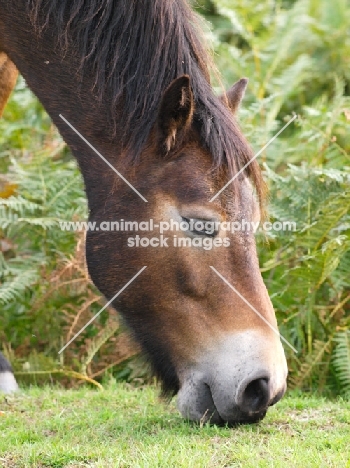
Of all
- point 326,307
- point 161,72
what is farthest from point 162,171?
point 326,307

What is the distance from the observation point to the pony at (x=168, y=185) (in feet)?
10.7

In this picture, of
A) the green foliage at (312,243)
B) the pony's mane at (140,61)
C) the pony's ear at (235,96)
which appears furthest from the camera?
the green foliage at (312,243)

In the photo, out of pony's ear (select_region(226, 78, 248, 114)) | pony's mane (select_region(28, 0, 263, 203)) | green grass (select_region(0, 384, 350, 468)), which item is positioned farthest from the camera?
pony's ear (select_region(226, 78, 248, 114))

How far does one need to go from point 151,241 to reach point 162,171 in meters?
0.34

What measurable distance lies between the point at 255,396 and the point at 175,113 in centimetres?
133

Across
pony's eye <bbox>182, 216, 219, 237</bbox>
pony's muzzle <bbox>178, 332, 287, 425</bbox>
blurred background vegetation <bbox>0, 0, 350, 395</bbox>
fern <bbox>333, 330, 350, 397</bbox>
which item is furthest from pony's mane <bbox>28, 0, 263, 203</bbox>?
fern <bbox>333, 330, 350, 397</bbox>

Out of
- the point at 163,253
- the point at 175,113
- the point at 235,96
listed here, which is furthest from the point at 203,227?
the point at 235,96

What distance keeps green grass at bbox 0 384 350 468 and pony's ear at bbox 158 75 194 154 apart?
134 cm

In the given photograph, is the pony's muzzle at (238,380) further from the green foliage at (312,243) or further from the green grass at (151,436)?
the green foliage at (312,243)

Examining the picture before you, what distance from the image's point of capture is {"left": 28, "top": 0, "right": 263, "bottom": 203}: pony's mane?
3.45m

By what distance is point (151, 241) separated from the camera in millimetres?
3391

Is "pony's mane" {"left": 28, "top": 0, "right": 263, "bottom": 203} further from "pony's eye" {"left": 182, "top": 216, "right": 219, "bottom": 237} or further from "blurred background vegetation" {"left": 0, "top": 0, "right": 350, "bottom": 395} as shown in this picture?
"blurred background vegetation" {"left": 0, "top": 0, "right": 350, "bottom": 395}

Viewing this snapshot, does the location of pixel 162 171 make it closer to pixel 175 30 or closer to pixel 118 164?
pixel 118 164

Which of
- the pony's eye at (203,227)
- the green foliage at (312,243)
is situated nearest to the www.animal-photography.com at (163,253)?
the pony's eye at (203,227)
